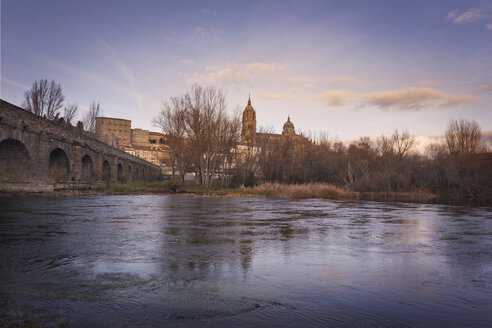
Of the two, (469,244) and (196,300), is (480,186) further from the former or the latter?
(196,300)

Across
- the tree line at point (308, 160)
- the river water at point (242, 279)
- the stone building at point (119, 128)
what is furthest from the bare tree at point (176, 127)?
the stone building at point (119, 128)

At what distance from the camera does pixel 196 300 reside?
3357 mm

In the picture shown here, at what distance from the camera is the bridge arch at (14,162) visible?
1998 cm

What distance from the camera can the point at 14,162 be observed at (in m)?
20.7

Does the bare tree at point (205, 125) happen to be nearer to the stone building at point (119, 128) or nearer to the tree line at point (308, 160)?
the tree line at point (308, 160)

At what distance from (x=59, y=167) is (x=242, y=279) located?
2687 cm

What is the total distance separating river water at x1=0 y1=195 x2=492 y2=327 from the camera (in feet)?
9.96

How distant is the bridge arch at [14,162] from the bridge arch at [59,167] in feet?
16.3

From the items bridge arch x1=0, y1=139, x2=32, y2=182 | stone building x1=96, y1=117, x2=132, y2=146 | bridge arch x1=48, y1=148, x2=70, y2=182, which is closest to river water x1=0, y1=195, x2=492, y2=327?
bridge arch x1=0, y1=139, x2=32, y2=182

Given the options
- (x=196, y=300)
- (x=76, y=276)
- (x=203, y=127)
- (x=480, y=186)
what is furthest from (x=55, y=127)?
(x=480, y=186)

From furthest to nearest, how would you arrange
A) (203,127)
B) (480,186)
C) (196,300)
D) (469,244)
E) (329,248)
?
(480,186) → (203,127) → (469,244) → (329,248) → (196,300)

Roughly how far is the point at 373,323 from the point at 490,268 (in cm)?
351

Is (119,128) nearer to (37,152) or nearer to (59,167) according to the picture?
(59,167)

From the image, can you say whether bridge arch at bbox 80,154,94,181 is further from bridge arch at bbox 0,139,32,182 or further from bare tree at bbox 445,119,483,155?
bare tree at bbox 445,119,483,155
